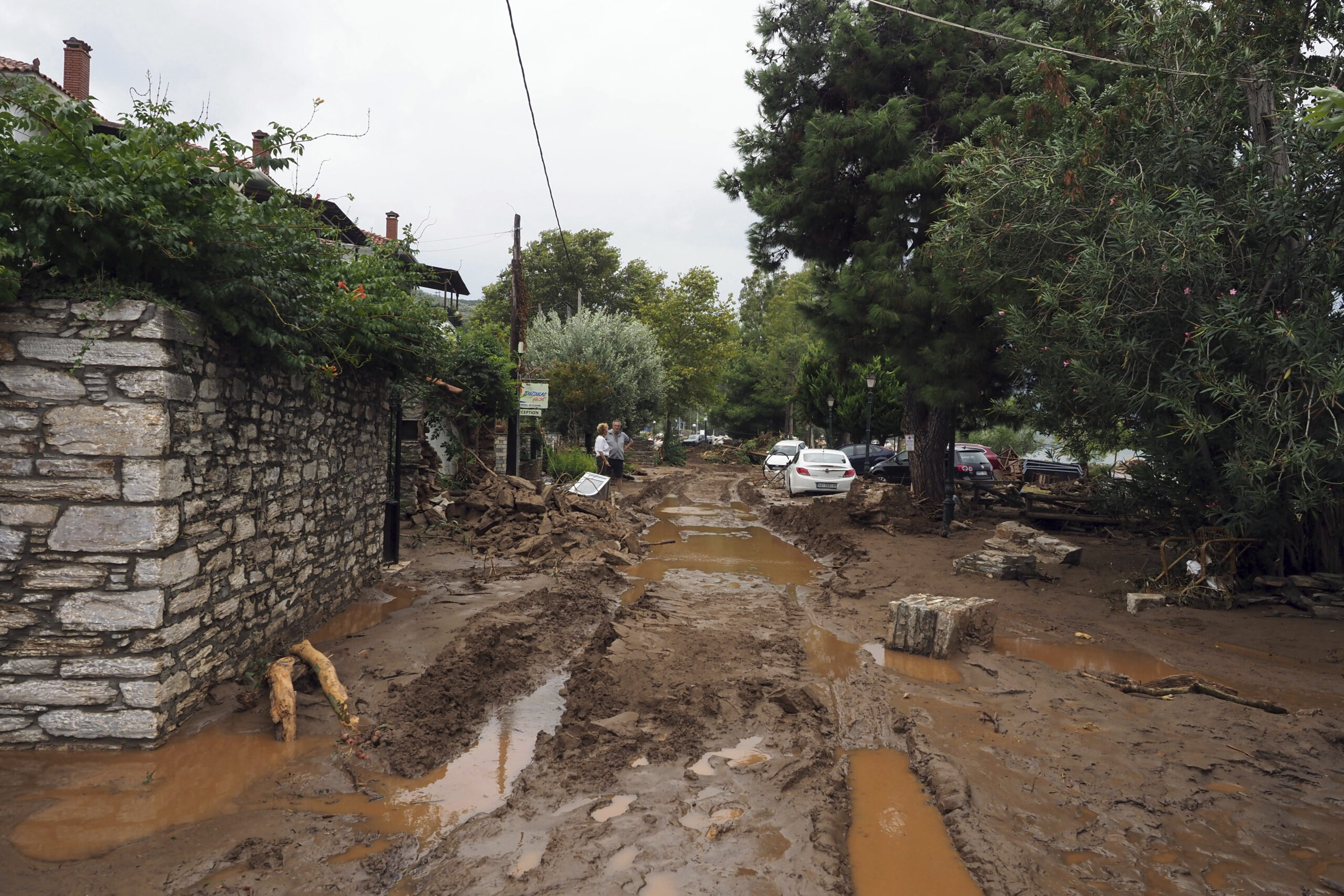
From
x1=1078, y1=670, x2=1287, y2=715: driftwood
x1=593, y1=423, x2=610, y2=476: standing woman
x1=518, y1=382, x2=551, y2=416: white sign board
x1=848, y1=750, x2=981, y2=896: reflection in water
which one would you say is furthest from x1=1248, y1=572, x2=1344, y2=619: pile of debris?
x1=593, y1=423, x2=610, y2=476: standing woman

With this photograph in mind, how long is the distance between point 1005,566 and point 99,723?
9.92 metres

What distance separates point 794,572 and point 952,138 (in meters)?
8.82

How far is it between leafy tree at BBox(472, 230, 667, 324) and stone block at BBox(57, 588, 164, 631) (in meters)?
44.2

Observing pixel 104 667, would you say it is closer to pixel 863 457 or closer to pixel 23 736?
pixel 23 736

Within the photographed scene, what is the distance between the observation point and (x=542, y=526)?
12.6 m

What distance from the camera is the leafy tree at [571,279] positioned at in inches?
1921

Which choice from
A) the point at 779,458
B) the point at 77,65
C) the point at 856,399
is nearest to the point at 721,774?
the point at 77,65

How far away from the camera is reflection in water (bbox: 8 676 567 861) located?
3.79 meters

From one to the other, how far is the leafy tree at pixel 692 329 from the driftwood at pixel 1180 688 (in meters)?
35.9

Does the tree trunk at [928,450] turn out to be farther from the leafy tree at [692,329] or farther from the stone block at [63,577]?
the leafy tree at [692,329]

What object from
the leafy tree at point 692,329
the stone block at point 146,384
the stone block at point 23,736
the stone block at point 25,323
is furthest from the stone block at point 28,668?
the leafy tree at point 692,329

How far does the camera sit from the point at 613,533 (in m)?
13.6

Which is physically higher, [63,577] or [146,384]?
[146,384]

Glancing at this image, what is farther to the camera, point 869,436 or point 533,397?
point 869,436
